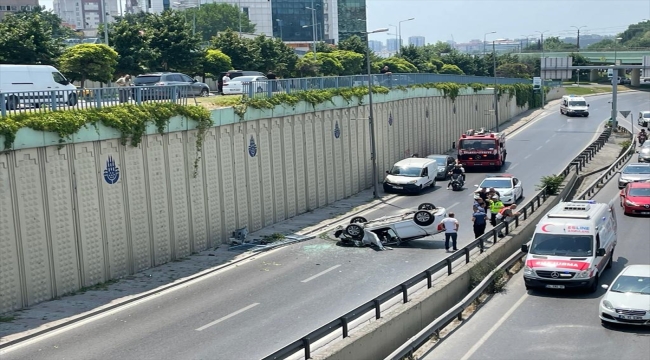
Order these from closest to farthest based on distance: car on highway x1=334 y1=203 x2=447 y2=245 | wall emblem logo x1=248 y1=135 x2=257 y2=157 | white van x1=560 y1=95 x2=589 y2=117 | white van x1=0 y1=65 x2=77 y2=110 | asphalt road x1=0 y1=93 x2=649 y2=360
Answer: asphalt road x1=0 y1=93 x2=649 y2=360
white van x1=0 y1=65 x2=77 y2=110
car on highway x1=334 y1=203 x2=447 y2=245
wall emblem logo x1=248 y1=135 x2=257 y2=157
white van x1=560 y1=95 x2=589 y2=117

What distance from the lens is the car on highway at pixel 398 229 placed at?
28750mm

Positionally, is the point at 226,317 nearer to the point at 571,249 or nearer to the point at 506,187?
the point at 571,249

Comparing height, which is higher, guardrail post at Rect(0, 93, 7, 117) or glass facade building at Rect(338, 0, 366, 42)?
glass facade building at Rect(338, 0, 366, 42)

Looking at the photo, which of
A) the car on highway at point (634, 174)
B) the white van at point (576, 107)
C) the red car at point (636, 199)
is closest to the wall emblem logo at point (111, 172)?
the red car at point (636, 199)

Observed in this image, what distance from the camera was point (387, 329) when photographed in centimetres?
1606

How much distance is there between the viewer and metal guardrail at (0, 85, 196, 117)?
72.5ft

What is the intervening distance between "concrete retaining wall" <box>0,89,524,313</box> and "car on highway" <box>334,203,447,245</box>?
16.7ft

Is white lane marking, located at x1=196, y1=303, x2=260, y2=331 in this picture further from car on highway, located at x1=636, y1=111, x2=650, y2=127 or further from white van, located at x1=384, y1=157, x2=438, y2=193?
car on highway, located at x1=636, y1=111, x2=650, y2=127

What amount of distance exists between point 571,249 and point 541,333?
5.11 meters

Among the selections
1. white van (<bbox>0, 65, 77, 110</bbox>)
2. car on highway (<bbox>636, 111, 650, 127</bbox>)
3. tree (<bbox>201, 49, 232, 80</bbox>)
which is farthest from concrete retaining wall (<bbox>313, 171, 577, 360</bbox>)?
car on highway (<bbox>636, 111, 650, 127</bbox>)

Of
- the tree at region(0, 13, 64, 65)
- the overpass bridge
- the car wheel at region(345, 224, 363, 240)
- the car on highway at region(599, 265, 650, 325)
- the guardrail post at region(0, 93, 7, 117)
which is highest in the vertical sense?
the tree at region(0, 13, 64, 65)

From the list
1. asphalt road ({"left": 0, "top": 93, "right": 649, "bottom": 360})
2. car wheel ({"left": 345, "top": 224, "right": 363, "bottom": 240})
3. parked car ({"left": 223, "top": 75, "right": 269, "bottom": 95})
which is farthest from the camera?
parked car ({"left": 223, "top": 75, "right": 269, "bottom": 95})

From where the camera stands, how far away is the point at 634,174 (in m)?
41.6

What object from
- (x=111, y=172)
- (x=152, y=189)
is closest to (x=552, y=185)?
(x=152, y=189)
